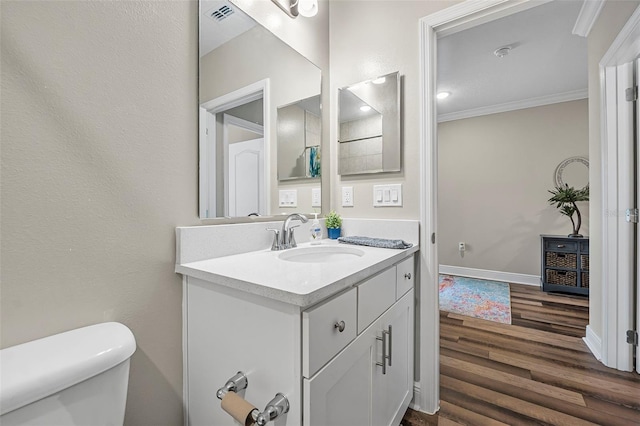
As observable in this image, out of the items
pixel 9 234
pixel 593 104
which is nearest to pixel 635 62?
pixel 593 104

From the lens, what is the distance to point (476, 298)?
3.06 m

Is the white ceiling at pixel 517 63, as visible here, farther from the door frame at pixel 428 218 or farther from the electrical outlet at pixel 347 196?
the electrical outlet at pixel 347 196

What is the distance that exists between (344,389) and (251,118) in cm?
112

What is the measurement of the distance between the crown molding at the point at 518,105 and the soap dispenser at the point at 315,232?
3454 millimetres

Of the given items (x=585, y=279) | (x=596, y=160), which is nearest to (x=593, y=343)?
(x=596, y=160)

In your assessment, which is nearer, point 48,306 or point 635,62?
point 48,306

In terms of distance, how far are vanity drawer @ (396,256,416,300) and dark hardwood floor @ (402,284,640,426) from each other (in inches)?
25.4

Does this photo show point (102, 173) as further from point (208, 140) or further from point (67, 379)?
point (67, 379)

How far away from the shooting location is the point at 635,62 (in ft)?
5.53

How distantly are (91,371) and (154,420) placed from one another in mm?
447

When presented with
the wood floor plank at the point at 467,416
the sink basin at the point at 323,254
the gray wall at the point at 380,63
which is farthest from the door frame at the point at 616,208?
the sink basin at the point at 323,254

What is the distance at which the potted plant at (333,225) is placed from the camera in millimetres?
1625

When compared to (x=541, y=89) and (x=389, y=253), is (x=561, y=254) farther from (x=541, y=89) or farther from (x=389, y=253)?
(x=389, y=253)

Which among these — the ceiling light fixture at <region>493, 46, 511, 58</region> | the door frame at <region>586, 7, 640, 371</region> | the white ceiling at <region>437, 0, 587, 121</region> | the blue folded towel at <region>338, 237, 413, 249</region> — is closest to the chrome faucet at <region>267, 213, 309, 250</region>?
the blue folded towel at <region>338, 237, 413, 249</region>
